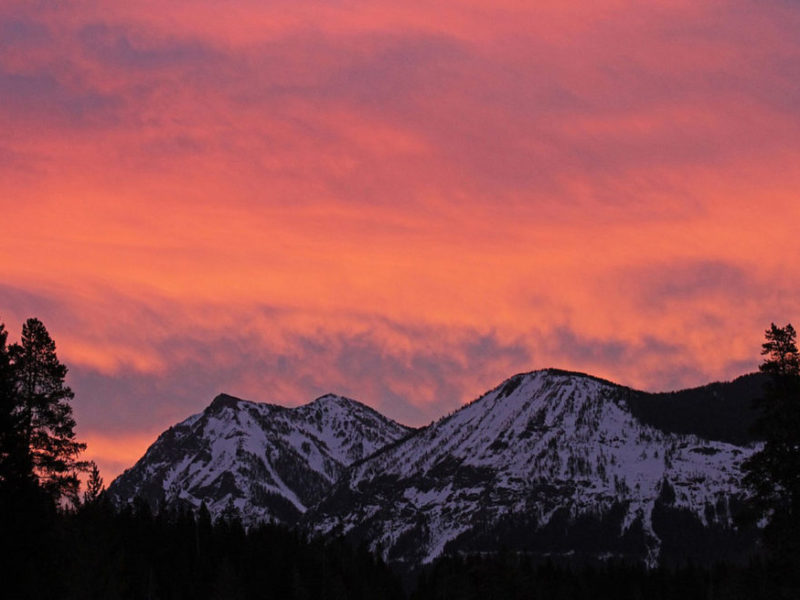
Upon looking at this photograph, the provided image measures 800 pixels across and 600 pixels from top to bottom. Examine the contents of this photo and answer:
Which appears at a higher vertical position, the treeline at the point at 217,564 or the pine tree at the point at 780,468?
the treeline at the point at 217,564

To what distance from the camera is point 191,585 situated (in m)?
149

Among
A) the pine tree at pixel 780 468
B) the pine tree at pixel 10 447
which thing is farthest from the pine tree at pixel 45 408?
the pine tree at pixel 780 468

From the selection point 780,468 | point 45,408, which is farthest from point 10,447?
point 780,468

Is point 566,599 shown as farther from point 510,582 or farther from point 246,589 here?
point 246,589

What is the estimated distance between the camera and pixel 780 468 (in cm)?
4441

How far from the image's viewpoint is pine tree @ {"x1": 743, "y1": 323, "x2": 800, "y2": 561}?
4416cm

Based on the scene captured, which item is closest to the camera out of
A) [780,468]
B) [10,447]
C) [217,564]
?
[780,468]

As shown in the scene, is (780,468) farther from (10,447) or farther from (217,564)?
(217,564)

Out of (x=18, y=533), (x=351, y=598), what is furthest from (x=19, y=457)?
(x=351, y=598)

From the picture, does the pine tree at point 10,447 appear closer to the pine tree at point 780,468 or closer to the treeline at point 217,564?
the pine tree at point 780,468

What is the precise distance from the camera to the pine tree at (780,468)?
44.2 metres

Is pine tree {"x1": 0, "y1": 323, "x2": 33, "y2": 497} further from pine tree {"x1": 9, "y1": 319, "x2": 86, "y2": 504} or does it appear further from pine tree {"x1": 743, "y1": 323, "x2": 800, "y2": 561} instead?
pine tree {"x1": 743, "y1": 323, "x2": 800, "y2": 561}

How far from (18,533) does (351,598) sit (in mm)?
136019

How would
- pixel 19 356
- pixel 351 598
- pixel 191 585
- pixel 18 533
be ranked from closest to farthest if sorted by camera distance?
pixel 18 533 → pixel 19 356 → pixel 191 585 → pixel 351 598
